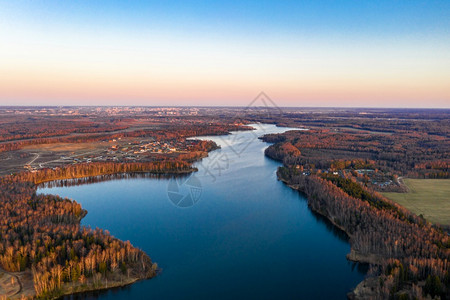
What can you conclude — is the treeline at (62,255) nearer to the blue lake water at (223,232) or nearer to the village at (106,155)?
the blue lake water at (223,232)

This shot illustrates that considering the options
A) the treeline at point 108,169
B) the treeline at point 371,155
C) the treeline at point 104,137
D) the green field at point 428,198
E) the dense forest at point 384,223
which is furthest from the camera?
the treeline at point 104,137

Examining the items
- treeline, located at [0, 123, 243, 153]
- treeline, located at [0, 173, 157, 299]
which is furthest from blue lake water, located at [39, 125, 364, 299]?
treeline, located at [0, 123, 243, 153]

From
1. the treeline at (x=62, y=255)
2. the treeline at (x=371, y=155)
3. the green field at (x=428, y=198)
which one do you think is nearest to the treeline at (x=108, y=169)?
the treeline at (x=371, y=155)

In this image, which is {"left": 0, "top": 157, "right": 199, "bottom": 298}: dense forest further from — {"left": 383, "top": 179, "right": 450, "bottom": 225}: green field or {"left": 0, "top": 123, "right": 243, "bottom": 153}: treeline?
{"left": 0, "top": 123, "right": 243, "bottom": 153}: treeline

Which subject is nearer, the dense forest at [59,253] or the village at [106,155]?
the dense forest at [59,253]

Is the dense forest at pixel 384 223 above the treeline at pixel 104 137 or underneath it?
underneath

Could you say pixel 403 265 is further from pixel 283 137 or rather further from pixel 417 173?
pixel 283 137
